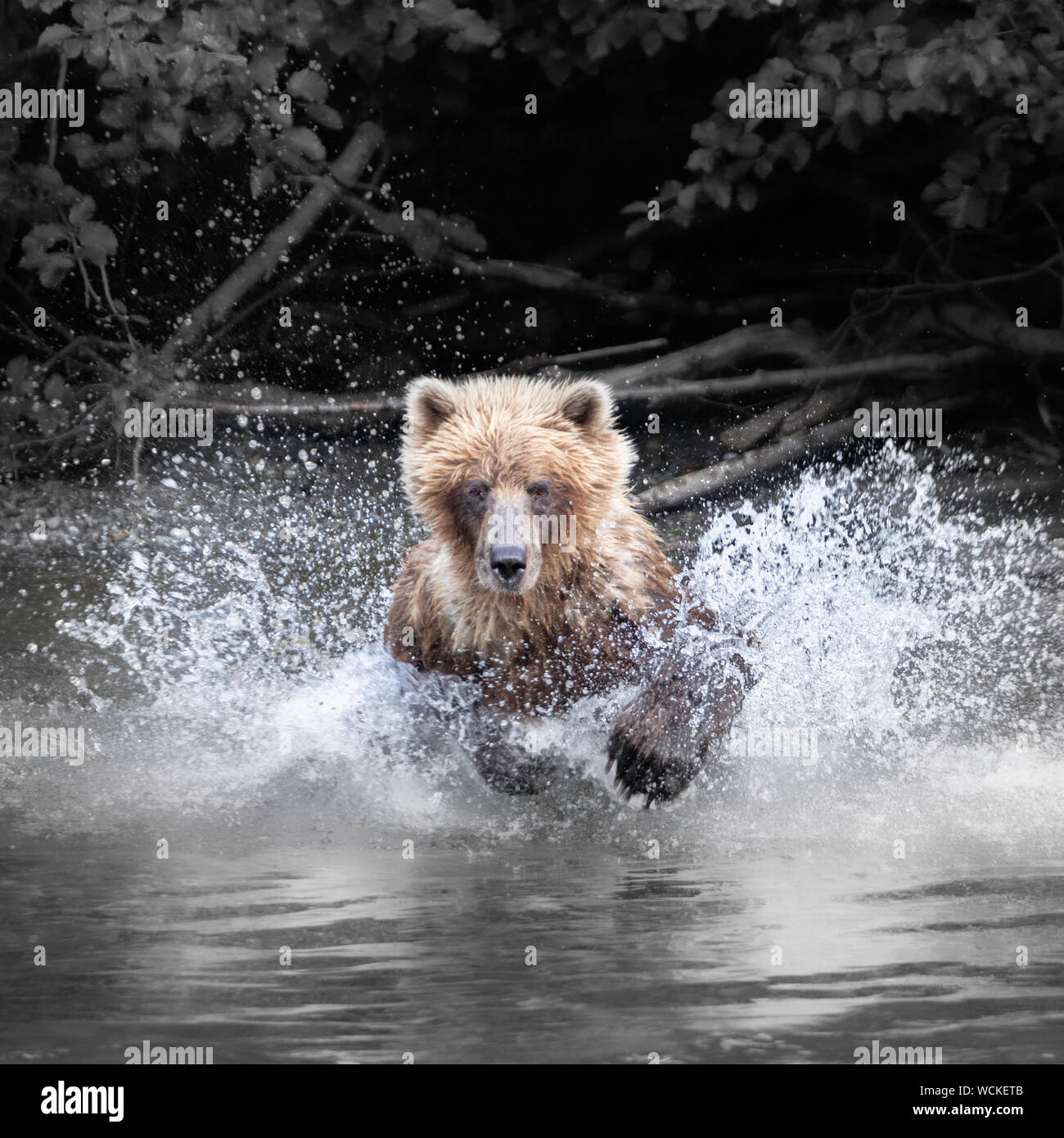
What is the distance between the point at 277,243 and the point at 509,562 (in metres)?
4.80

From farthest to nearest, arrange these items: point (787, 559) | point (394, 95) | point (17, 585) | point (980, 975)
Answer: point (394, 95)
point (17, 585)
point (787, 559)
point (980, 975)

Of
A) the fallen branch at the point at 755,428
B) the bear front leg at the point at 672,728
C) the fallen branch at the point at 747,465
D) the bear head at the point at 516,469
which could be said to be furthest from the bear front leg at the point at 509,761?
the fallen branch at the point at 755,428

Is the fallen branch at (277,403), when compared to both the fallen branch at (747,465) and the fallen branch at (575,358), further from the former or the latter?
the fallen branch at (747,465)

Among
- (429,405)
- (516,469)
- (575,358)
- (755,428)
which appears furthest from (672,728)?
(575,358)

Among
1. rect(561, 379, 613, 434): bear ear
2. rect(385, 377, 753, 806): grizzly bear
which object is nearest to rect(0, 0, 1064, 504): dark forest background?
rect(561, 379, 613, 434): bear ear

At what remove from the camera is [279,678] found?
7.15 metres

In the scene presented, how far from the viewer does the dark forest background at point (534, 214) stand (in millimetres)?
8781

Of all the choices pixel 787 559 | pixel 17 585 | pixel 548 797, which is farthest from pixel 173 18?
pixel 548 797

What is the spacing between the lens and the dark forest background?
8781 millimetres

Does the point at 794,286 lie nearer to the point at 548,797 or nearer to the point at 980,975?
the point at 548,797

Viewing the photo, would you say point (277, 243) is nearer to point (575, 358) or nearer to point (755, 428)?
point (575, 358)

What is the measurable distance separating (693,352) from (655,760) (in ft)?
15.1

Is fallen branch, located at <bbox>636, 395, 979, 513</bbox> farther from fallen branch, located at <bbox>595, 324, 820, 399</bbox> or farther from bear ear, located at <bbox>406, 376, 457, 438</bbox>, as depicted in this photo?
bear ear, located at <bbox>406, 376, 457, 438</bbox>

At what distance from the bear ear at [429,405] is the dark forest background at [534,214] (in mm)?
3240
